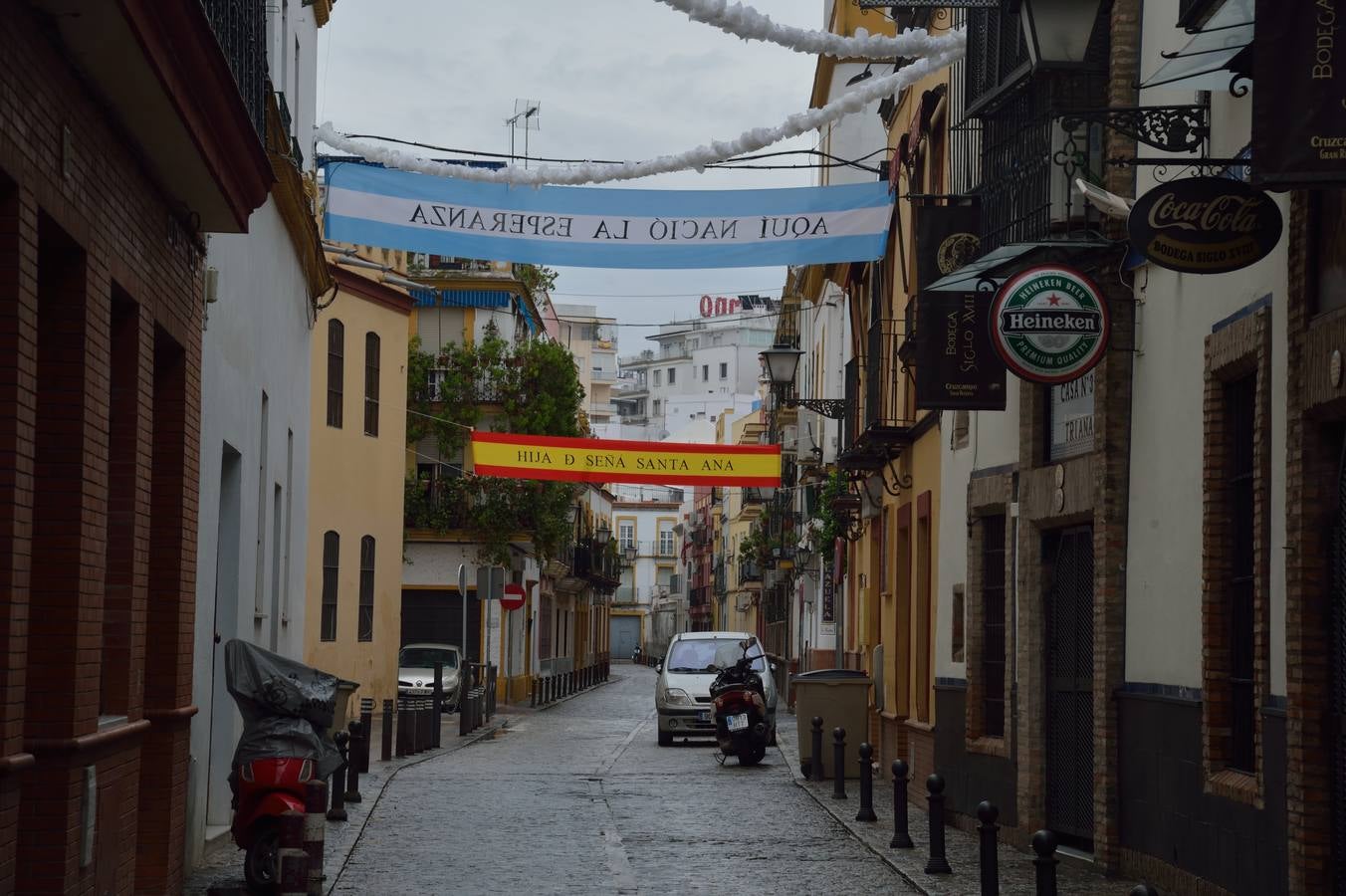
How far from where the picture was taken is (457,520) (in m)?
47.4

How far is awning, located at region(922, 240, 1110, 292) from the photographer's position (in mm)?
13477

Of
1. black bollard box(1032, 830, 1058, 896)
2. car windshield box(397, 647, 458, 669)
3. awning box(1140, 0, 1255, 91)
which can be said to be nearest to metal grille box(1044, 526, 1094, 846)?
awning box(1140, 0, 1255, 91)

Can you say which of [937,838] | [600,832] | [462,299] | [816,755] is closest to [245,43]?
[937,838]

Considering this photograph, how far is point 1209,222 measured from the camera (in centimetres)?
952

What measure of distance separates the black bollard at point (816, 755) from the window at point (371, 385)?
16085 millimetres

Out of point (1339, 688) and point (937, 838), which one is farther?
point (937, 838)

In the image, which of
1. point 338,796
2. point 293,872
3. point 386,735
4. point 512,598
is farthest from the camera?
point 512,598

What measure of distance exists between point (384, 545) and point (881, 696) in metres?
16.4

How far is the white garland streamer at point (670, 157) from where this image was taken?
15.1 m

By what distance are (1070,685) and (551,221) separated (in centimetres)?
612

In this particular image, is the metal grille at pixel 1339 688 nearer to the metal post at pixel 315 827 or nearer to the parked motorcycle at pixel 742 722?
the metal post at pixel 315 827

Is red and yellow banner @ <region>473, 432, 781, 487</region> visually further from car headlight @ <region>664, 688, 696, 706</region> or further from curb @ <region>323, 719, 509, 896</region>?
car headlight @ <region>664, 688, 696, 706</region>

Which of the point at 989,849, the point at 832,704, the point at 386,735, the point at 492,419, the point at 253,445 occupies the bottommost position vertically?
the point at 386,735

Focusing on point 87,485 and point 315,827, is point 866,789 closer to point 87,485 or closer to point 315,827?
point 315,827
